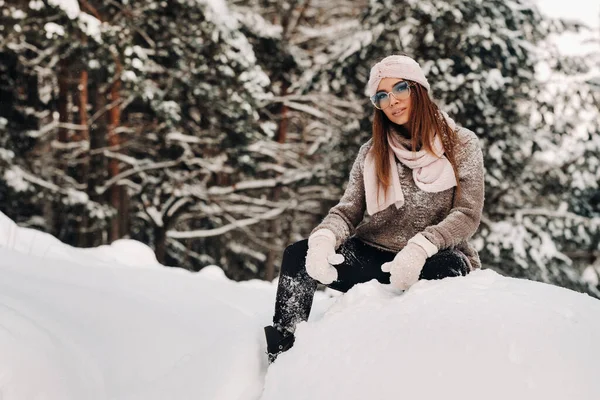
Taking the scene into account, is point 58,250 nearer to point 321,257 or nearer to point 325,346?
point 321,257

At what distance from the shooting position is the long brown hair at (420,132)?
2279 mm

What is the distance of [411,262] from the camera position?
1.97 metres

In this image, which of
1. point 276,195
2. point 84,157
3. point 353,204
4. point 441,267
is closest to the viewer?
point 441,267

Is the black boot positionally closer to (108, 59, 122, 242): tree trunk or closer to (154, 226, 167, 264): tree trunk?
(108, 59, 122, 242): tree trunk

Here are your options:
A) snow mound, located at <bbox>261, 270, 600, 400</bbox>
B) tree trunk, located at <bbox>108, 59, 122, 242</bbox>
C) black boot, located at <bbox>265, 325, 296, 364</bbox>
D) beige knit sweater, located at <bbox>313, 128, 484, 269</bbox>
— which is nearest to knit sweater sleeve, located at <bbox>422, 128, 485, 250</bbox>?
beige knit sweater, located at <bbox>313, 128, 484, 269</bbox>

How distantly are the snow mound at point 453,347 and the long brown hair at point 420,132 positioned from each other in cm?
54

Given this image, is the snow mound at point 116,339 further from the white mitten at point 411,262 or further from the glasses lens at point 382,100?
the glasses lens at point 382,100

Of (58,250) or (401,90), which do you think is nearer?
(401,90)

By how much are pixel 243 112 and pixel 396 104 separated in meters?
6.18

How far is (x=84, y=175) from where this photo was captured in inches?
381

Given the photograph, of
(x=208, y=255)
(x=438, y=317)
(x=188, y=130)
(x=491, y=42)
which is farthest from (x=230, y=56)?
(x=438, y=317)

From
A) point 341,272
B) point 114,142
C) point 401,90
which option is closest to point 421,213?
point 341,272

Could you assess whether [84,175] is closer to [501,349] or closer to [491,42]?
[491,42]

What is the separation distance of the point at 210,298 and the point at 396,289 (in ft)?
5.00
